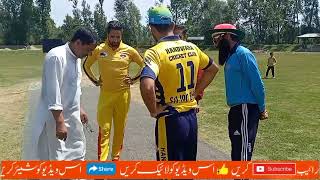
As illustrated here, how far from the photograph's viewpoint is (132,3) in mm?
111250

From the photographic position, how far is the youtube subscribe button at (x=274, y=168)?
4945 millimetres

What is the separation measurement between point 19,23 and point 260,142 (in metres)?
111

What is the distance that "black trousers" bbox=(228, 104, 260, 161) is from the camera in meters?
5.28

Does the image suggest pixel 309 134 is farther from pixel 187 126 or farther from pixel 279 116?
pixel 187 126

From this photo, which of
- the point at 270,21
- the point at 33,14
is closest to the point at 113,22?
the point at 270,21

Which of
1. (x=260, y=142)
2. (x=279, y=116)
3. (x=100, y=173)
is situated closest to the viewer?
(x=100, y=173)

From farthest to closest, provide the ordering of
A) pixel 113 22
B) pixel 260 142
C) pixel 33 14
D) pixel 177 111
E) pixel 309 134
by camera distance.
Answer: pixel 33 14, pixel 309 134, pixel 260 142, pixel 113 22, pixel 177 111

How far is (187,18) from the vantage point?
386ft

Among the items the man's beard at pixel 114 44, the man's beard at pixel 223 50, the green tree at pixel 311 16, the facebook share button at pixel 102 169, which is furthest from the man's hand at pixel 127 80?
the green tree at pixel 311 16

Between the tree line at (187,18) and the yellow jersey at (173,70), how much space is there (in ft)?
322

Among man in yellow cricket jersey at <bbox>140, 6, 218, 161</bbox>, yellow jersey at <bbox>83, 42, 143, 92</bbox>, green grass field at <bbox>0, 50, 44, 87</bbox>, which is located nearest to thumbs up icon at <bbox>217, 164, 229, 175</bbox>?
man in yellow cricket jersey at <bbox>140, 6, 218, 161</bbox>

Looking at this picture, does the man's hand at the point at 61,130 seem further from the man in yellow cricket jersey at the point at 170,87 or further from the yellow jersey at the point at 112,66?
the yellow jersey at the point at 112,66

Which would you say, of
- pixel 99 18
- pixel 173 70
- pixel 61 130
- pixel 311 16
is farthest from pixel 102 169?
pixel 311 16

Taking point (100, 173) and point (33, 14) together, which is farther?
point (33, 14)
